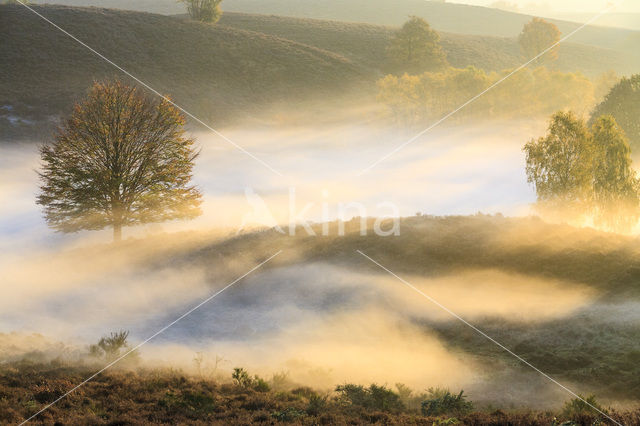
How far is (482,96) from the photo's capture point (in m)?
74.2

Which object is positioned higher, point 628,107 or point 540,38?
point 540,38

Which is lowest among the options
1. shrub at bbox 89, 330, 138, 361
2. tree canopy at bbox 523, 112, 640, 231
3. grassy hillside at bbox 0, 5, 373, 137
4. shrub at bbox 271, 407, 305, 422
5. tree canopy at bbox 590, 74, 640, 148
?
shrub at bbox 271, 407, 305, 422

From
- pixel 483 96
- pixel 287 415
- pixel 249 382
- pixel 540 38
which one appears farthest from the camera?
pixel 540 38

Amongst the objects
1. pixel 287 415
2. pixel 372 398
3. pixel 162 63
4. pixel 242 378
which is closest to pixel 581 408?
pixel 372 398

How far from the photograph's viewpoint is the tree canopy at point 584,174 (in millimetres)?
31688

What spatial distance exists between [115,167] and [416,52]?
81.2m

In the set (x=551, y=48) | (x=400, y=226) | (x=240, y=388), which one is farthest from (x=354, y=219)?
(x=551, y=48)

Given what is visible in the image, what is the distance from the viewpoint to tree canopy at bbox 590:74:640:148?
146ft

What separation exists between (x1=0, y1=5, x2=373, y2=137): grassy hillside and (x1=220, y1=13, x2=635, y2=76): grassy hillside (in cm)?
939

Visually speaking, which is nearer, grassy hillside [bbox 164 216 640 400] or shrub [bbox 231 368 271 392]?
shrub [bbox 231 368 271 392]

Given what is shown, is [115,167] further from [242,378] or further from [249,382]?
[249,382]

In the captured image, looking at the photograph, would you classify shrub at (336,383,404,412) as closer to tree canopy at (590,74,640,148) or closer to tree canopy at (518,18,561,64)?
tree canopy at (590,74,640,148)

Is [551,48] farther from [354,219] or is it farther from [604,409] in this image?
[604,409]

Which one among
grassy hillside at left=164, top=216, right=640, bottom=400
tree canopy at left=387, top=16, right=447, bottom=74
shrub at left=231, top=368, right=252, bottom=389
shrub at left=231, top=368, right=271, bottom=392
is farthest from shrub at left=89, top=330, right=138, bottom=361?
tree canopy at left=387, top=16, right=447, bottom=74
